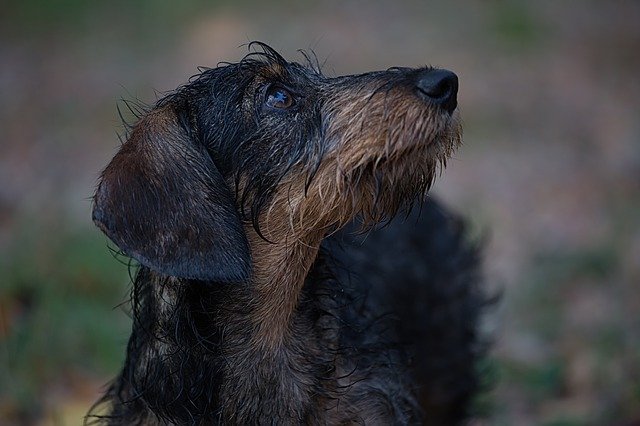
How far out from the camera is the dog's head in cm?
390

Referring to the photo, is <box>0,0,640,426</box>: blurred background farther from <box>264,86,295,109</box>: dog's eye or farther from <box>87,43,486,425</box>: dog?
<box>264,86,295,109</box>: dog's eye

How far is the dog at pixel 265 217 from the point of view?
399 centimetres

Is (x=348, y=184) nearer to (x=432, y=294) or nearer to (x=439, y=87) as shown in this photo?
(x=439, y=87)

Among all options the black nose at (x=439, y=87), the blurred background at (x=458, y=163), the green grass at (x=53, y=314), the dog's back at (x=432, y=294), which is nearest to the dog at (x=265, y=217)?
the black nose at (x=439, y=87)

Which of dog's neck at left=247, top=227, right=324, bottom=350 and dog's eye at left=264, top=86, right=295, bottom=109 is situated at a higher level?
dog's eye at left=264, top=86, right=295, bottom=109

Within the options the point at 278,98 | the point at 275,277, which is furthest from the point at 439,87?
the point at 275,277

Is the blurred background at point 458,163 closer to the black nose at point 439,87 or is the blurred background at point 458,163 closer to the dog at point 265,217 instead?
the dog at point 265,217

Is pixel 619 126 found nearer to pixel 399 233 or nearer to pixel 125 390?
pixel 399 233

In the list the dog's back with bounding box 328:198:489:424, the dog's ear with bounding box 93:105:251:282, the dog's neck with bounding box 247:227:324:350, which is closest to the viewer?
the dog's ear with bounding box 93:105:251:282

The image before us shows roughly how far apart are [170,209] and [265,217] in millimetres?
508

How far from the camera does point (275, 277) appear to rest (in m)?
4.32

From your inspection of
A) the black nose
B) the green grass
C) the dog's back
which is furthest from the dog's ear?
the green grass

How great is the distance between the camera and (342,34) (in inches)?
584

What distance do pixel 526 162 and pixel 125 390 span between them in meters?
8.28
